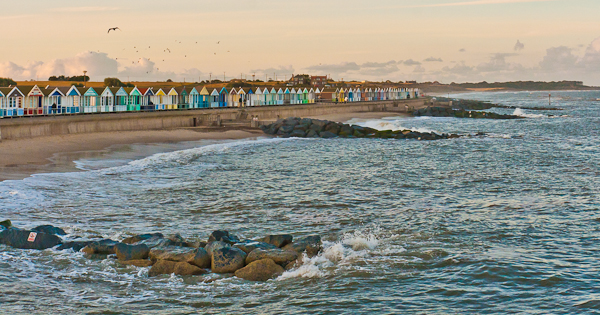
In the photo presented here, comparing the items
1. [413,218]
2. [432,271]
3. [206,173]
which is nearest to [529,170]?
[413,218]

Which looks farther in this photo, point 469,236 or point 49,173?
point 49,173

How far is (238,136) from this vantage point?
5200 cm

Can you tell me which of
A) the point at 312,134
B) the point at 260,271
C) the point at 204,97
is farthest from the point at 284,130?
the point at 260,271

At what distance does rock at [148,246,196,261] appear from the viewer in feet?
45.2

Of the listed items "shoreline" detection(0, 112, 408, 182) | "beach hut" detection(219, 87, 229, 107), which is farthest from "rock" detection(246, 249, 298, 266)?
"beach hut" detection(219, 87, 229, 107)

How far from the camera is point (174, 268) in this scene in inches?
529

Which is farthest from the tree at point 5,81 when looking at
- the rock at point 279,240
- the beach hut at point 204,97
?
the rock at point 279,240

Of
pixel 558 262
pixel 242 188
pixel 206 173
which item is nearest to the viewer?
pixel 558 262

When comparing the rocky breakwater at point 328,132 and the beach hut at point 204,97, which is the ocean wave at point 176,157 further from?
the beach hut at point 204,97

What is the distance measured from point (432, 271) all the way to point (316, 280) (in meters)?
2.97

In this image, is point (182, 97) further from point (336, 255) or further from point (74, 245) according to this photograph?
point (336, 255)

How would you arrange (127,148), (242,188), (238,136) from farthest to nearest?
(238,136), (127,148), (242,188)

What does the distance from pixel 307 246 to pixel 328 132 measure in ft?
132

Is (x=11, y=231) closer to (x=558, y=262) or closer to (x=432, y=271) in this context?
(x=432, y=271)
